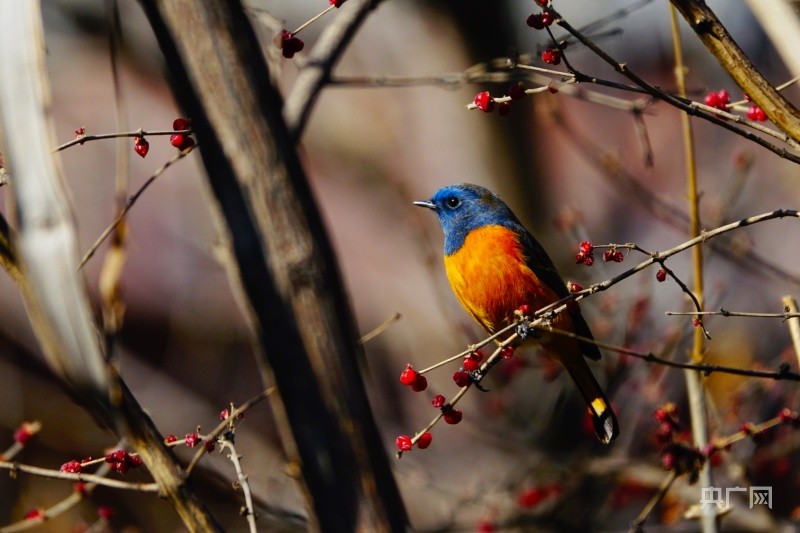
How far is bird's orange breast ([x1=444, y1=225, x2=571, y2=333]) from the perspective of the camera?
11.3 ft

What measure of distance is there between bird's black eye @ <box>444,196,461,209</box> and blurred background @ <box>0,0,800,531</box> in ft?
1.91

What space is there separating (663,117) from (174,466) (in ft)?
28.5

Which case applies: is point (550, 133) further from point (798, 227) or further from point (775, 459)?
point (775, 459)

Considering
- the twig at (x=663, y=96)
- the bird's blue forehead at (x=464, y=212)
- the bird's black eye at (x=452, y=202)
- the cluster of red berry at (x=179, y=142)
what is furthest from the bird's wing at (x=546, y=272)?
the twig at (x=663, y=96)

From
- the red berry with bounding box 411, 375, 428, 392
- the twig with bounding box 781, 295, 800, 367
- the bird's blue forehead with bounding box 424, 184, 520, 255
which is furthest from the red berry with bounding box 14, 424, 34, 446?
the twig with bounding box 781, 295, 800, 367

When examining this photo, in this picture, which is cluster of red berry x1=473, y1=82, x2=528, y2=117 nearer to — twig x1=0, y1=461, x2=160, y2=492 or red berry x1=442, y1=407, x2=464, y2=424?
red berry x1=442, y1=407, x2=464, y2=424

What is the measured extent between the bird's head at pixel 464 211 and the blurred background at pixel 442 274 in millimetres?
496

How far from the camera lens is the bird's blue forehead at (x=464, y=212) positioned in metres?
3.75

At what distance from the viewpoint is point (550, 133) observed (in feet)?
28.9

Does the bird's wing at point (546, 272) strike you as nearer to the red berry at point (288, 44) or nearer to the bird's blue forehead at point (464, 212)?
the bird's blue forehead at point (464, 212)

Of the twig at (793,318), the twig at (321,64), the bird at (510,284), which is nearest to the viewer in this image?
the twig at (793,318)

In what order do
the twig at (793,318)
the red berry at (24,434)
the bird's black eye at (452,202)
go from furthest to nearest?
the bird's black eye at (452,202), the red berry at (24,434), the twig at (793,318)

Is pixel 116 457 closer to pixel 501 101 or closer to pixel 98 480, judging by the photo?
pixel 98 480

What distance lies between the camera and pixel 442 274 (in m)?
6.95
